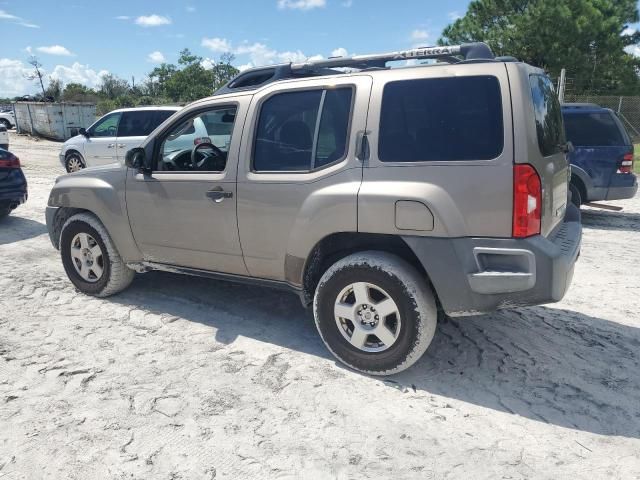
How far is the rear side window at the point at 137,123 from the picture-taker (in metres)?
11.7

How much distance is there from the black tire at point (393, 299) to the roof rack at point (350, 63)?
136 centimetres

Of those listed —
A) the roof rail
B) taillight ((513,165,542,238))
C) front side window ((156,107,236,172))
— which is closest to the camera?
taillight ((513,165,542,238))

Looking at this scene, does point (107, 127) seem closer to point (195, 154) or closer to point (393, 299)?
point (195, 154)

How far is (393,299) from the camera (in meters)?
3.18

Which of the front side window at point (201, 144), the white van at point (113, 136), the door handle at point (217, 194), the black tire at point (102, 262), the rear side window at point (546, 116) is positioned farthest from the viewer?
the white van at point (113, 136)

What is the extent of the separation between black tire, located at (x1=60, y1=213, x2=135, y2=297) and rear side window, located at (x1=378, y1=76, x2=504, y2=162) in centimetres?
273

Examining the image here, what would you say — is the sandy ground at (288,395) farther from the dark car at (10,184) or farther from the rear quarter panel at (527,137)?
the dark car at (10,184)

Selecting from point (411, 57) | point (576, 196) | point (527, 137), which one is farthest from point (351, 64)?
point (576, 196)

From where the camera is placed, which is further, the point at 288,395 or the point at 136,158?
the point at 136,158

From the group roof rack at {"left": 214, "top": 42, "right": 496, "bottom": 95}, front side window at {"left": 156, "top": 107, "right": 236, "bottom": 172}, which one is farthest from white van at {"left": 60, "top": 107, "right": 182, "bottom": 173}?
roof rack at {"left": 214, "top": 42, "right": 496, "bottom": 95}

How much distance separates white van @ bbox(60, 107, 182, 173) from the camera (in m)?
11.7

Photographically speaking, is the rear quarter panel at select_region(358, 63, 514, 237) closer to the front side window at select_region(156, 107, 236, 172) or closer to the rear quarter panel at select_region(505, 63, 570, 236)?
the rear quarter panel at select_region(505, 63, 570, 236)

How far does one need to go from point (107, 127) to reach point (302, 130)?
33.4 feet

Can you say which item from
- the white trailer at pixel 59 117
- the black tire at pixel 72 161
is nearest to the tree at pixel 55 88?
the white trailer at pixel 59 117
